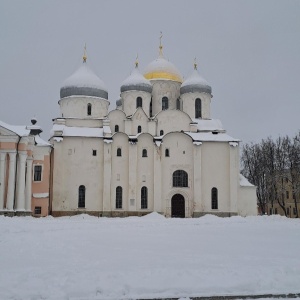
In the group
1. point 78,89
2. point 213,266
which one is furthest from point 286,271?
point 78,89

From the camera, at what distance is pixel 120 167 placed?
39.0 meters

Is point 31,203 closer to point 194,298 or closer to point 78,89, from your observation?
point 78,89

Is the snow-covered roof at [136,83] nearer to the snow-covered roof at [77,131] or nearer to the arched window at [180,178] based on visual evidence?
the snow-covered roof at [77,131]

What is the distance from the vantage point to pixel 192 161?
1569 inches

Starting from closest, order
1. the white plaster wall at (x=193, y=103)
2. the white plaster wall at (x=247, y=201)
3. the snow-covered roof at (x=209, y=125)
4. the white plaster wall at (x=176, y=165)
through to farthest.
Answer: the white plaster wall at (x=176, y=165) < the white plaster wall at (x=247, y=201) < the snow-covered roof at (x=209, y=125) < the white plaster wall at (x=193, y=103)

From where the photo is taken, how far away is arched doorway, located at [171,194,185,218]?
129 ft

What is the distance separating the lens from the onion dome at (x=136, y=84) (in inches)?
1695

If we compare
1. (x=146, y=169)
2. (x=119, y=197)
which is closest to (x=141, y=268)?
(x=119, y=197)

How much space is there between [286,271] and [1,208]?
2522 centimetres

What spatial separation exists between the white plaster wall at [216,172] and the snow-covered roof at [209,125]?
8.91 ft

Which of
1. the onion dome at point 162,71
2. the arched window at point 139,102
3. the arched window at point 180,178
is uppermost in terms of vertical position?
the onion dome at point 162,71

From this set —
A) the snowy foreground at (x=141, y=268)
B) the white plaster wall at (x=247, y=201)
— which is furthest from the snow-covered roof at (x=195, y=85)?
Answer: the snowy foreground at (x=141, y=268)

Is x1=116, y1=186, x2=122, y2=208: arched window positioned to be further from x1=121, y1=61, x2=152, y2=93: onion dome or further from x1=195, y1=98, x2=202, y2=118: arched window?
x1=195, y1=98, x2=202, y2=118: arched window

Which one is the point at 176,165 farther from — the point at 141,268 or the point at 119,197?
the point at 141,268
